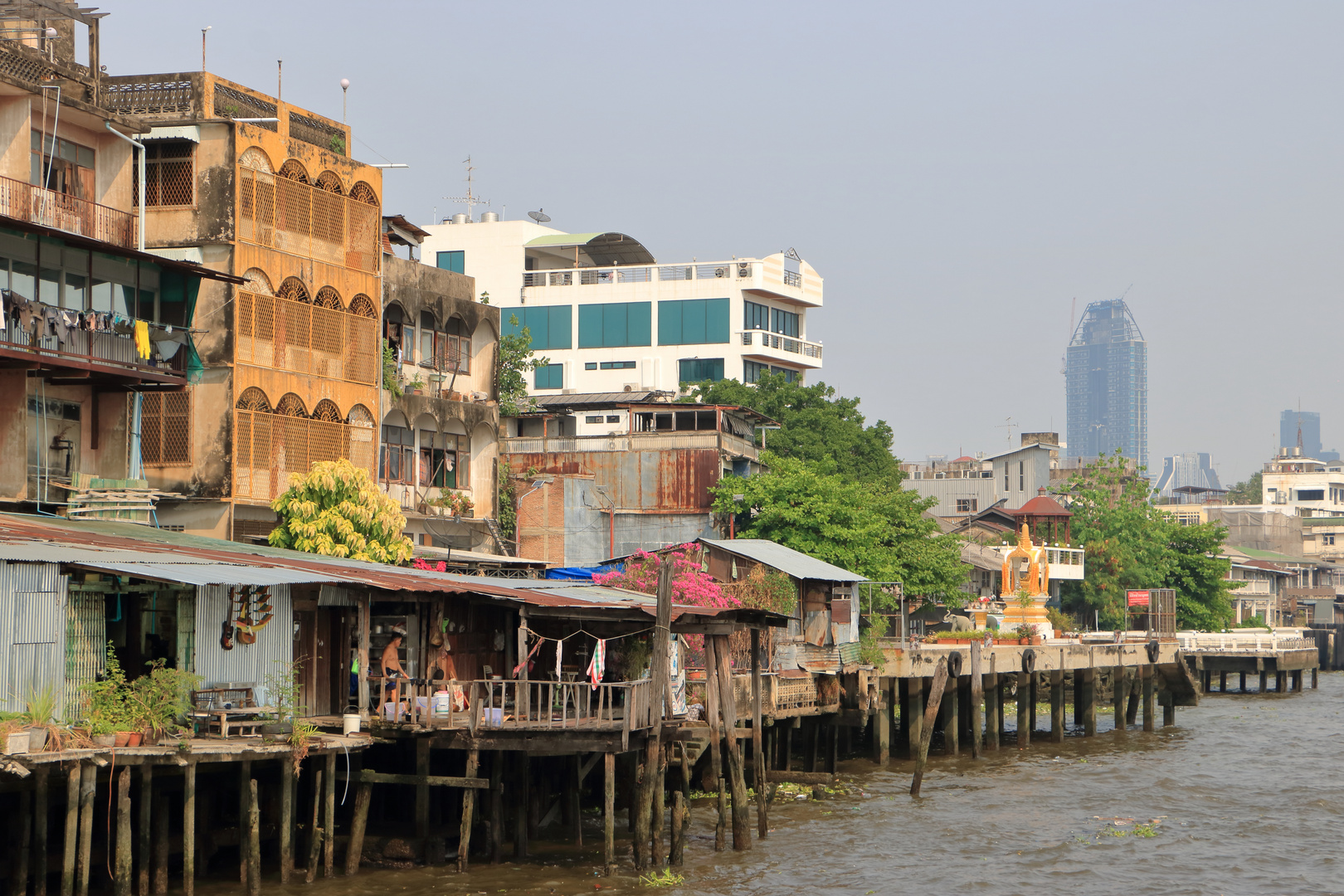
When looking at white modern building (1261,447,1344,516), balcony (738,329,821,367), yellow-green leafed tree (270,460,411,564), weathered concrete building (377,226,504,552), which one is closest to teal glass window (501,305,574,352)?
balcony (738,329,821,367)

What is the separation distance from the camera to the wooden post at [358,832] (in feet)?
78.8

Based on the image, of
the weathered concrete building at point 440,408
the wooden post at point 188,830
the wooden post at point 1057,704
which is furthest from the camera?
the wooden post at point 1057,704

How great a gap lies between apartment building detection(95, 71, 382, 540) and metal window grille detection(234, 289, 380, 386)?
4 cm

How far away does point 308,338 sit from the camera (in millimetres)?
37875

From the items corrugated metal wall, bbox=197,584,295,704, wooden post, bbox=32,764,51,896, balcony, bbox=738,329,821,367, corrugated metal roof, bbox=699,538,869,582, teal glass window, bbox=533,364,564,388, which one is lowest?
wooden post, bbox=32,764,51,896

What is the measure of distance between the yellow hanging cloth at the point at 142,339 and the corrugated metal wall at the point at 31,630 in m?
11.1

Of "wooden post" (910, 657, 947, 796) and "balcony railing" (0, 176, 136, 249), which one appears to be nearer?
"balcony railing" (0, 176, 136, 249)

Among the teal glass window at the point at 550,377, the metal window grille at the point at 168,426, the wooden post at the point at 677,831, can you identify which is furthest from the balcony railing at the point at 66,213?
the teal glass window at the point at 550,377

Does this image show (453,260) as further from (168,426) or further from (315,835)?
(315,835)

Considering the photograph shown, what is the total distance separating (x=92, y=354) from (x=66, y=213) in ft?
12.6

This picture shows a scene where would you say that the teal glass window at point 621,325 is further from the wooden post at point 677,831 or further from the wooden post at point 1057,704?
the wooden post at point 677,831

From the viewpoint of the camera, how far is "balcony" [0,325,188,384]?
2916cm

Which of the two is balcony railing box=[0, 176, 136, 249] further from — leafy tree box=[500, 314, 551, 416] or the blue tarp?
leafy tree box=[500, 314, 551, 416]

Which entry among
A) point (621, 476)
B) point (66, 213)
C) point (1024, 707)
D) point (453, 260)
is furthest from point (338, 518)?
point (453, 260)
